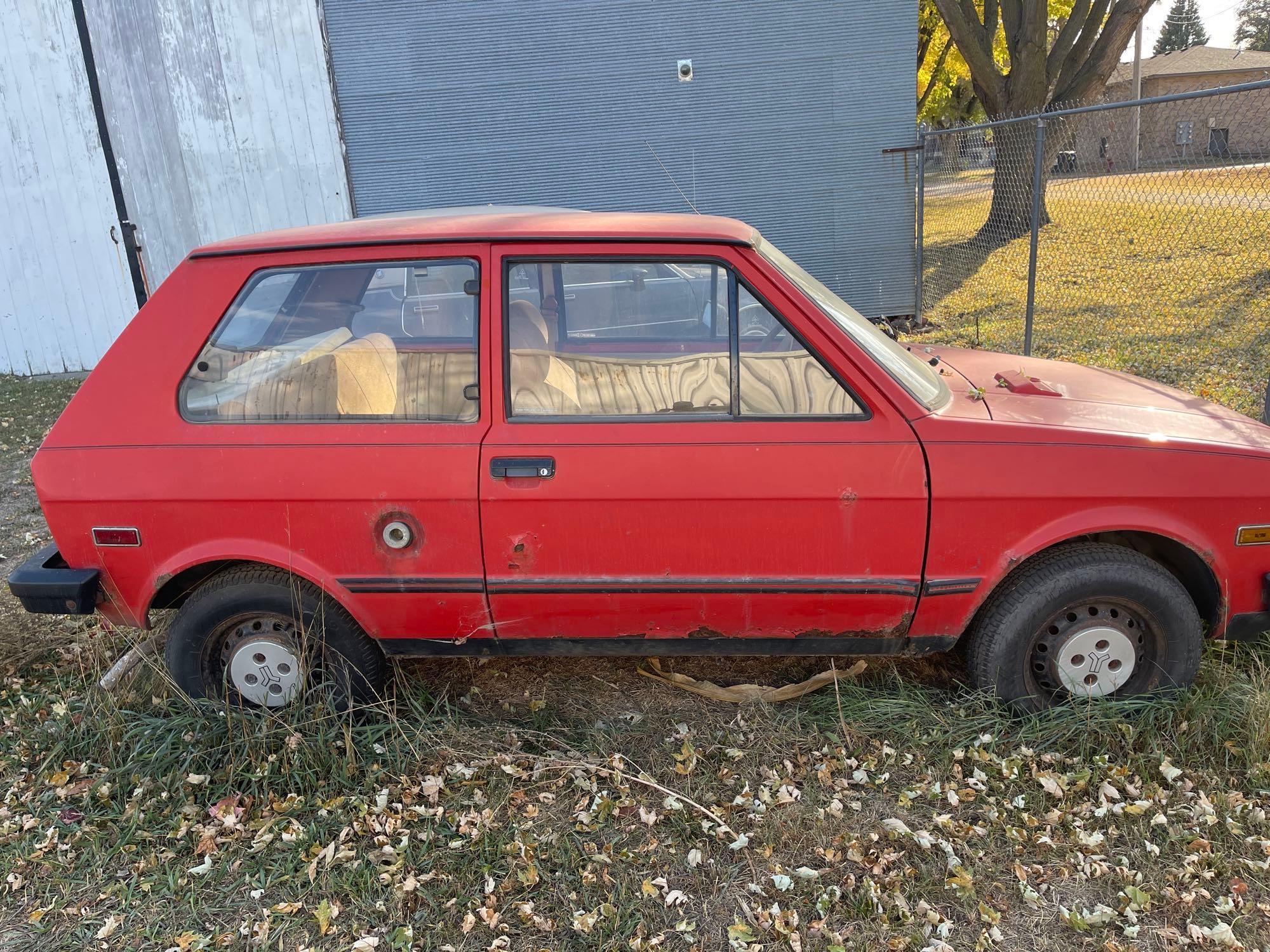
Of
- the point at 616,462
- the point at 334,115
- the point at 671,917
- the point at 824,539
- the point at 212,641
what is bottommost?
the point at 671,917

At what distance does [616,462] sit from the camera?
2.83 meters

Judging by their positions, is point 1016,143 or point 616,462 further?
point 1016,143

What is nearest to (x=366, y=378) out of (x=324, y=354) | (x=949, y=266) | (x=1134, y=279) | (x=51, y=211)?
(x=324, y=354)

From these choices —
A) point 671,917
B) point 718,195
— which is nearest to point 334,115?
point 718,195

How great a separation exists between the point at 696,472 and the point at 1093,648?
1.47m

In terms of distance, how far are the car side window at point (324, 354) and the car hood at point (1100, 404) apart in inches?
73.5

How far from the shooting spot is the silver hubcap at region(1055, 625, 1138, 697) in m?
A: 2.96

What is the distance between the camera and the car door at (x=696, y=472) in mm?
2807

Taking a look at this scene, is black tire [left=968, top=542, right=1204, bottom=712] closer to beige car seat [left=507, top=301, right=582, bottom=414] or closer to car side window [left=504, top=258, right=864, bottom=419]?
car side window [left=504, top=258, right=864, bottom=419]

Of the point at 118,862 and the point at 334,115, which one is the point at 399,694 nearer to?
the point at 118,862

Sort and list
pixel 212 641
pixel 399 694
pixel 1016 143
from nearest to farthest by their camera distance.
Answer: pixel 212 641 < pixel 399 694 < pixel 1016 143

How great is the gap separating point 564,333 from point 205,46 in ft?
26.0

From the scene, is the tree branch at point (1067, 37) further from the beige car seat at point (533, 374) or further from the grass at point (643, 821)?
the beige car seat at point (533, 374)

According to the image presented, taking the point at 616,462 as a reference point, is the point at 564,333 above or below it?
above
